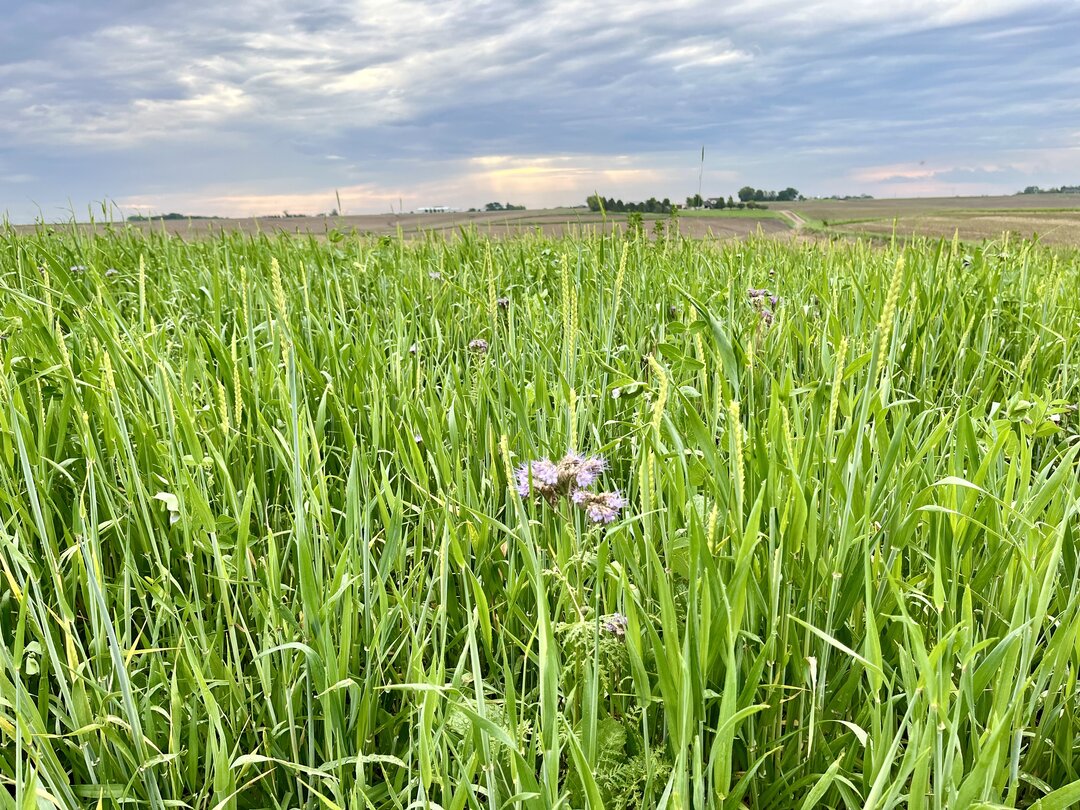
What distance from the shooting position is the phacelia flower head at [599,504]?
1.42m

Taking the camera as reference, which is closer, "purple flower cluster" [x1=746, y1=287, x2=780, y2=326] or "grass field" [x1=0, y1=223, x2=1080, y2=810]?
"grass field" [x1=0, y1=223, x2=1080, y2=810]

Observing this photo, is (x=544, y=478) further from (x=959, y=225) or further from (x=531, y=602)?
(x=959, y=225)

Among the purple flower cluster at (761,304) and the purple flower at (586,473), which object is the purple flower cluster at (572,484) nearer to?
the purple flower at (586,473)

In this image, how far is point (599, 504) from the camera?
1.47m

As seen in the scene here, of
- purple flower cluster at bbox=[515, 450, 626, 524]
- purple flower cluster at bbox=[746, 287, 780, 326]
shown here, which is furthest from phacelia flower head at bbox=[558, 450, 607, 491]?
purple flower cluster at bbox=[746, 287, 780, 326]

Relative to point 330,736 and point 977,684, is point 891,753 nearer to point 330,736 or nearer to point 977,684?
point 977,684

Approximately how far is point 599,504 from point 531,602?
312mm

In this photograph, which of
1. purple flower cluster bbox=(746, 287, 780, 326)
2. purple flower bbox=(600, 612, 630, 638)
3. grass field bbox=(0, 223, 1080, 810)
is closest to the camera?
grass field bbox=(0, 223, 1080, 810)

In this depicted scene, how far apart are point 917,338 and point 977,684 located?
2.06 metres

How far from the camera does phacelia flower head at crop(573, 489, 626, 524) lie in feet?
4.64

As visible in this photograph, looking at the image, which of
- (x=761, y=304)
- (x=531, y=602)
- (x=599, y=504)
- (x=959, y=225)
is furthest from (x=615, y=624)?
(x=959, y=225)

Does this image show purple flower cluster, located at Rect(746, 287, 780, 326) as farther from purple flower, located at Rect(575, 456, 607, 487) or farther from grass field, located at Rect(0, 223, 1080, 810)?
purple flower, located at Rect(575, 456, 607, 487)

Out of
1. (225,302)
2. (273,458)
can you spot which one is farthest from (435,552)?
(225,302)

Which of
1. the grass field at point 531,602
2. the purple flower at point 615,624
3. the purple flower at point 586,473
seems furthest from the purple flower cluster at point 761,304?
the purple flower at point 615,624
